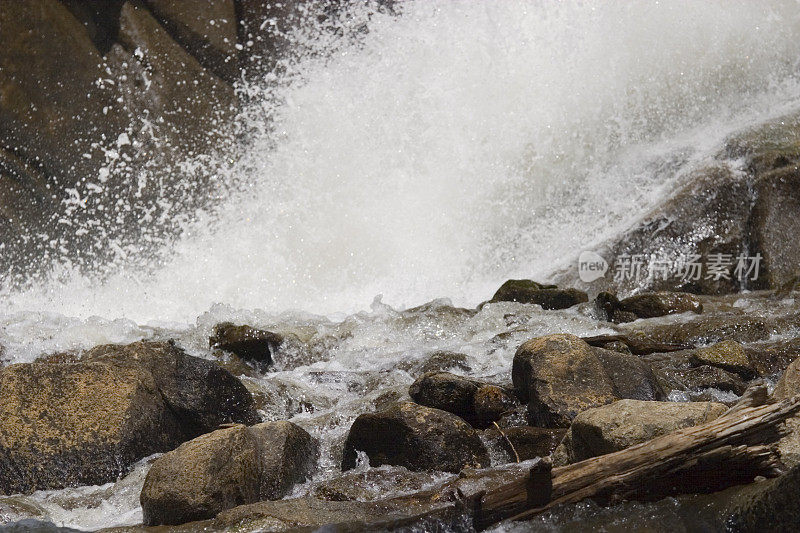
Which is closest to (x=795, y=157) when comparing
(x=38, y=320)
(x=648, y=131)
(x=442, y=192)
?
(x=648, y=131)

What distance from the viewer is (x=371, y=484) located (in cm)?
410

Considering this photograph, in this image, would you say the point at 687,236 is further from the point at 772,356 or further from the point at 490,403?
the point at 490,403

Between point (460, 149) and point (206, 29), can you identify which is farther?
point (206, 29)

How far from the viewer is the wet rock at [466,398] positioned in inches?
191

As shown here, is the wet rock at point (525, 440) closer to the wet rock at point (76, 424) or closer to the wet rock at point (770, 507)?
the wet rock at point (770, 507)

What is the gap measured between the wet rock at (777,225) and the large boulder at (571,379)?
147 inches

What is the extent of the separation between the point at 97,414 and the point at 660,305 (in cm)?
456

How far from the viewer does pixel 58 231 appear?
10.9m

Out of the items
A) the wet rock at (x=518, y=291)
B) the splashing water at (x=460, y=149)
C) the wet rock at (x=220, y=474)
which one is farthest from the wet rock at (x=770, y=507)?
the splashing water at (x=460, y=149)

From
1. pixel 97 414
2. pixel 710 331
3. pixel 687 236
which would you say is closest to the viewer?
pixel 97 414

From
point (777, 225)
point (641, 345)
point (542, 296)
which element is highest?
point (777, 225)

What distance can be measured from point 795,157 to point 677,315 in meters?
3.12

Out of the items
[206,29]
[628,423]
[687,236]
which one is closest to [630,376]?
[628,423]

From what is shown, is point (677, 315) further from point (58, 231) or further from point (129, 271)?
point (58, 231)
